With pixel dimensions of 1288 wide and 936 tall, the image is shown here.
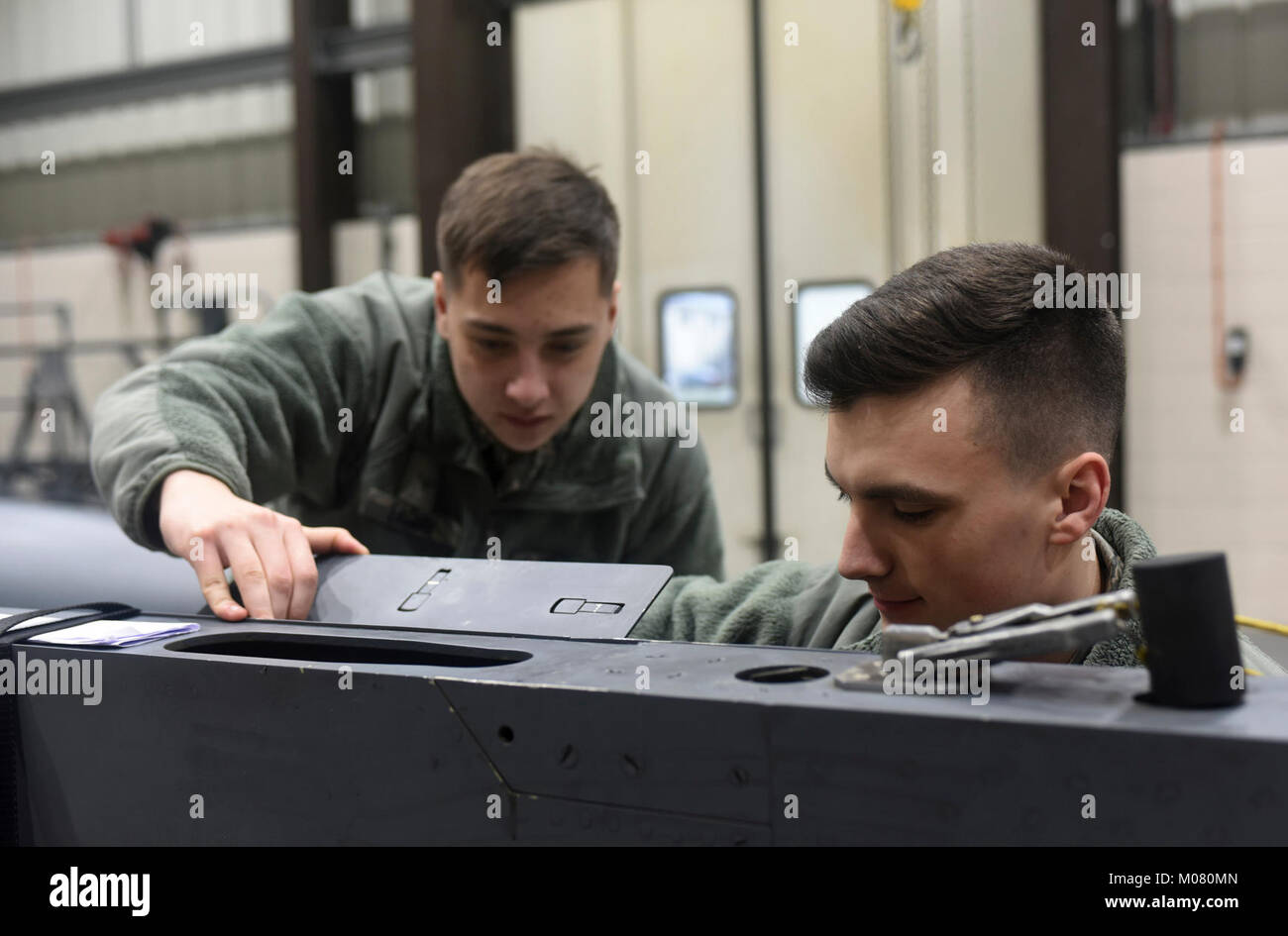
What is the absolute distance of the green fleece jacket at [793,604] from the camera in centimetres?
105

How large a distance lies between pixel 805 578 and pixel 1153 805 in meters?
0.70

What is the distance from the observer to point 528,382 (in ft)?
4.79

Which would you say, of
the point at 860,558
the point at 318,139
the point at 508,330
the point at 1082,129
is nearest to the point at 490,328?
the point at 508,330

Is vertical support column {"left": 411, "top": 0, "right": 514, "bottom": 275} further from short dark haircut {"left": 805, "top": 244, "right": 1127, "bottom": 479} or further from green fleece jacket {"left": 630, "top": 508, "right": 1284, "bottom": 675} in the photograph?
short dark haircut {"left": 805, "top": 244, "right": 1127, "bottom": 479}

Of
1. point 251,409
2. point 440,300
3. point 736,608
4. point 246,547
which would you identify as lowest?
point 736,608

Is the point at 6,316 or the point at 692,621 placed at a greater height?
the point at 6,316

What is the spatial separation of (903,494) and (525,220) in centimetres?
75

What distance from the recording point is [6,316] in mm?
5414

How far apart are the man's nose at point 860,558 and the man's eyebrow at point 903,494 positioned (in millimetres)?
21

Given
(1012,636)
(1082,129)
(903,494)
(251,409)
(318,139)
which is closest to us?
(1012,636)

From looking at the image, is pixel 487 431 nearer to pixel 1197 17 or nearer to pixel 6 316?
pixel 1197 17

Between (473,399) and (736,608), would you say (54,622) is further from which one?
(473,399)

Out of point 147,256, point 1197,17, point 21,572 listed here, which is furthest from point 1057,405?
point 147,256

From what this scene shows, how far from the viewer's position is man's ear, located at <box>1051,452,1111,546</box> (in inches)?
38.1
